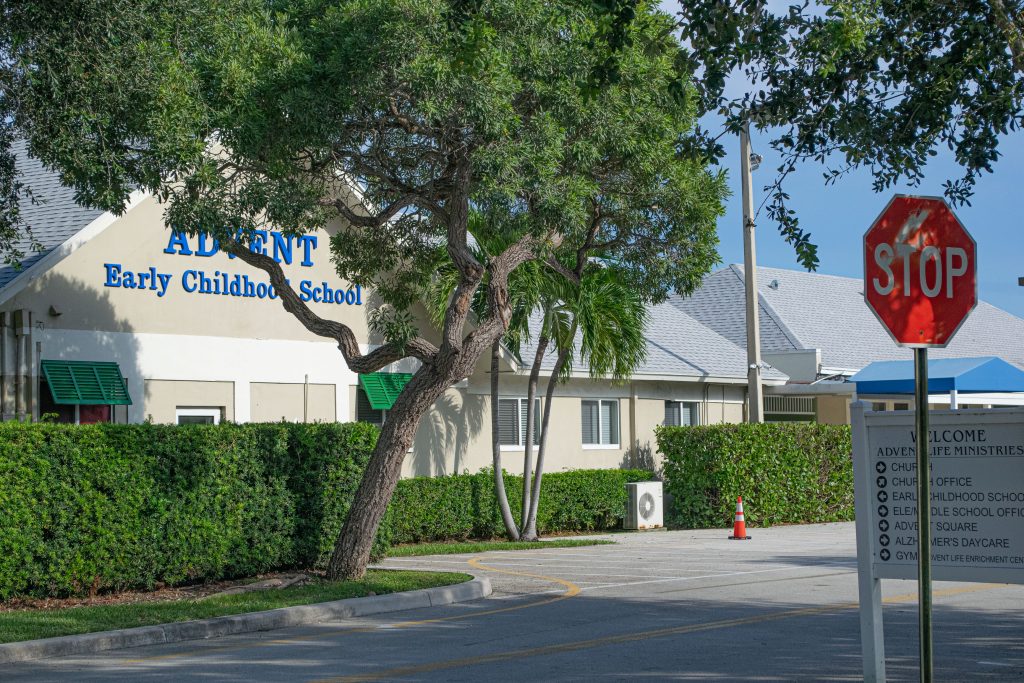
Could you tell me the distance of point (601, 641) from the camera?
11.1 metres

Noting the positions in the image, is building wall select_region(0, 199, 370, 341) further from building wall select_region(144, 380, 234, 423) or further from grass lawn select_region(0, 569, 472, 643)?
grass lawn select_region(0, 569, 472, 643)

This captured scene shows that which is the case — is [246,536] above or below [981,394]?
below

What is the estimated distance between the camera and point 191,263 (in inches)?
811

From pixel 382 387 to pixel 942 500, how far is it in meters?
16.1

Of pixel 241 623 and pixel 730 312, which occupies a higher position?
pixel 730 312

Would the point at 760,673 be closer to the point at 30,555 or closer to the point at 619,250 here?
the point at 30,555

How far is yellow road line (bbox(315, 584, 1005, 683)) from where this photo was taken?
969 centimetres

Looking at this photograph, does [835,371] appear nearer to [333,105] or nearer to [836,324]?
[836,324]

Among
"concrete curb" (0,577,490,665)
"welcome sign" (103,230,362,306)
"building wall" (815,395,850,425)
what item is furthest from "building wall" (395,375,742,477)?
"concrete curb" (0,577,490,665)

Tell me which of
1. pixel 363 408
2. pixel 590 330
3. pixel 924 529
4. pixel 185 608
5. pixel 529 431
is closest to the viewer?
pixel 924 529

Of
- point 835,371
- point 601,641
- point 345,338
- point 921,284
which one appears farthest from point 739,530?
point 921,284

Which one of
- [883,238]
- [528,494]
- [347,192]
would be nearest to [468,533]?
[528,494]

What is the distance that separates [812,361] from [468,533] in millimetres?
14298

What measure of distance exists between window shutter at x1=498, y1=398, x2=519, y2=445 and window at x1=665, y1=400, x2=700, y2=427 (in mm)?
4629
